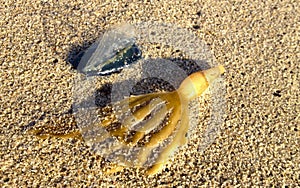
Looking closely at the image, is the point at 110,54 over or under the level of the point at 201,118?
over

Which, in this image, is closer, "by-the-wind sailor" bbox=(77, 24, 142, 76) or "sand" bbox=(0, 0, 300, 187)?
"sand" bbox=(0, 0, 300, 187)

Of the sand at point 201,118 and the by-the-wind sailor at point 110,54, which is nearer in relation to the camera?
the sand at point 201,118


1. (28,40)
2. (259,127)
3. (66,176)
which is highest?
(28,40)

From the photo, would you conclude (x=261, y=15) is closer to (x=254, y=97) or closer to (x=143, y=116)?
(x=254, y=97)

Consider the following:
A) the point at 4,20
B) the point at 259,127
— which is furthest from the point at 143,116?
the point at 4,20
